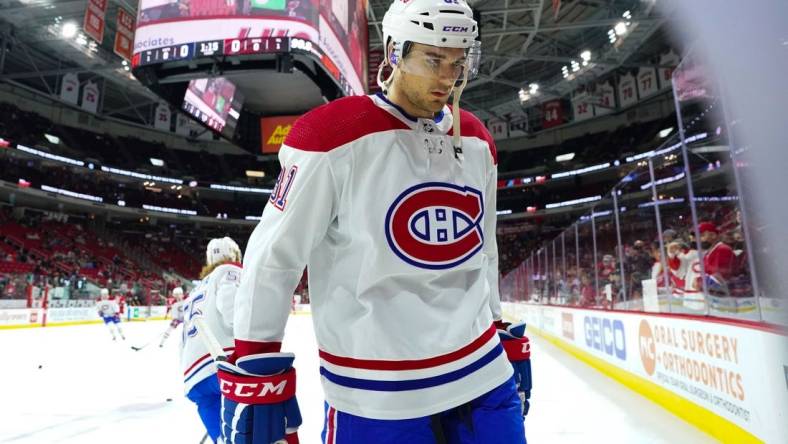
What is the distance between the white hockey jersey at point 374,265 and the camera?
106cm

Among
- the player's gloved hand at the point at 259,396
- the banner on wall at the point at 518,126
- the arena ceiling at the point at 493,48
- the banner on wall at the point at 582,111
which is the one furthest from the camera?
the banner on wall at the point at 518,126

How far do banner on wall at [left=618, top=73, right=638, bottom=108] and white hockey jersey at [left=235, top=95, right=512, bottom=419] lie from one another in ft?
85.6

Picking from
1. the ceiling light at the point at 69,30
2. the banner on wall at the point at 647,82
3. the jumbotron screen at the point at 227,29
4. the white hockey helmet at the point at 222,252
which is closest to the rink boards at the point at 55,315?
the jumbotron screen at the point at 227,29

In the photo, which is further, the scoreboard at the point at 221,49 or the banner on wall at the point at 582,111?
the banner on wall at the point at 582,111

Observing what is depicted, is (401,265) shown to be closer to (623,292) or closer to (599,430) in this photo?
(599,430)

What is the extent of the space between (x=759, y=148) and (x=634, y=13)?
763 inches

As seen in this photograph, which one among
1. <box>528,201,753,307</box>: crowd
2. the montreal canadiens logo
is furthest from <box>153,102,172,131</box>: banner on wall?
the montreal canadiens logo

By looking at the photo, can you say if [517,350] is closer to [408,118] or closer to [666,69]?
[408,118]

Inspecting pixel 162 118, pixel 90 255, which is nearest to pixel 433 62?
pixel 90 255

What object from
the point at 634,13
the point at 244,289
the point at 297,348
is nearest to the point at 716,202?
the point at 244,289

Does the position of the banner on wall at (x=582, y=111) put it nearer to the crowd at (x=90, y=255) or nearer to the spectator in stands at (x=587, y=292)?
the crowd at (x=90, y=255)

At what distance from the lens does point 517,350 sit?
1439 millimetres

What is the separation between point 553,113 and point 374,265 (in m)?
26.0

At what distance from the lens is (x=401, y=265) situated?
109 centimetres
